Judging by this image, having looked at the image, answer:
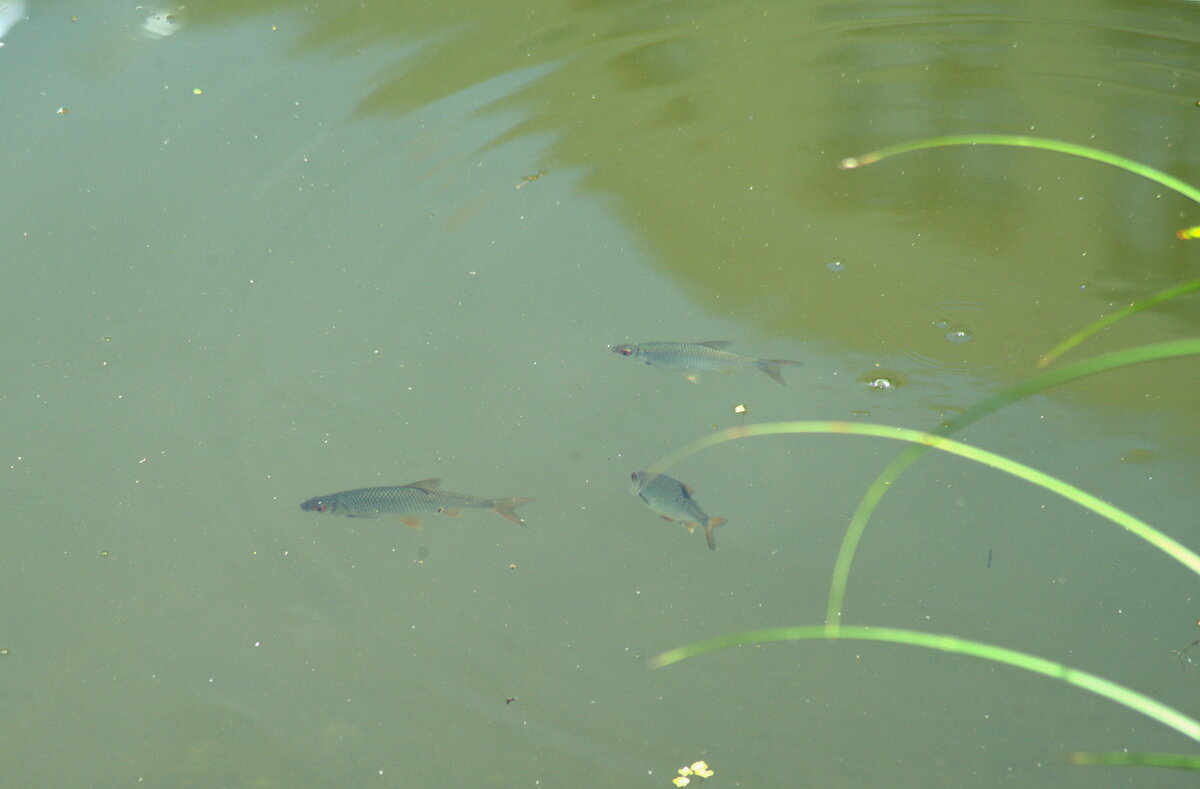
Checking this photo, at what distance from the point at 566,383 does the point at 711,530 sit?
2.44 ft

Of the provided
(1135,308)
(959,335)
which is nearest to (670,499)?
(959,335)

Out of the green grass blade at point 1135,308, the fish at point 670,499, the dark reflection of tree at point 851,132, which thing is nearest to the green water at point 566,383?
the dark reflection of tree at point 851,132

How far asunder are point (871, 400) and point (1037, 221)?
3.62 feet

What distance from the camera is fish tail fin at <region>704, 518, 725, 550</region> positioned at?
2875mm

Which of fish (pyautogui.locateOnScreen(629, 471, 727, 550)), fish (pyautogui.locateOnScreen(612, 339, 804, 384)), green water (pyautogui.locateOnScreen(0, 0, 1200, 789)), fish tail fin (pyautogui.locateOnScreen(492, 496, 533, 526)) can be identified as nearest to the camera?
green water (pyautogui.locateOnScreen(0, 0, 1200, 789))

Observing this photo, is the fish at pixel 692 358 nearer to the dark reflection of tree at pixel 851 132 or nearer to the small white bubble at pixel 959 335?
the dark reflection of tree at pixel 851 132

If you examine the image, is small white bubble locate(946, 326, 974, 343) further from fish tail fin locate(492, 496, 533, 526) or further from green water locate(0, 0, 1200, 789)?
fish tail fin locate(492, 496, 533, 526)

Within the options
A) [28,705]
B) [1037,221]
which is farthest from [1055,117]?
[28,705]

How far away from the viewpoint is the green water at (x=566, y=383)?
105 inches

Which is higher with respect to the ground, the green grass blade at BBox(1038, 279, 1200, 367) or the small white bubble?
the green grass blade at BBox(1038, 279, 1200, 367)

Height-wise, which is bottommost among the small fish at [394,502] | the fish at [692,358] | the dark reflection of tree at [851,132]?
the small fish at [394,502]

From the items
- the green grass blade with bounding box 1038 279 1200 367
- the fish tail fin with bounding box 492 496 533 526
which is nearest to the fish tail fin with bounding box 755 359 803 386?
the fish tail fin with bounding box 492 496 533 526

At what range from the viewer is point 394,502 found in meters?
2.84

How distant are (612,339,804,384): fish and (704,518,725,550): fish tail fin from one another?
1.79ft
